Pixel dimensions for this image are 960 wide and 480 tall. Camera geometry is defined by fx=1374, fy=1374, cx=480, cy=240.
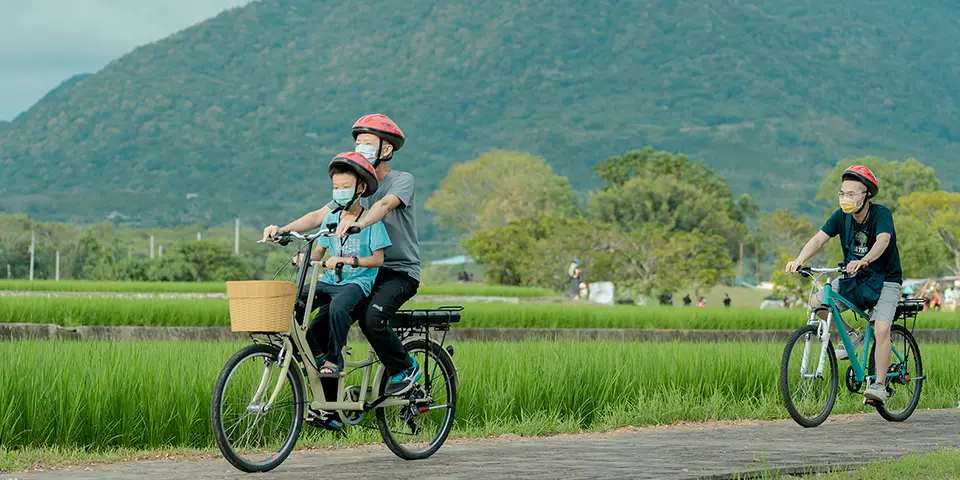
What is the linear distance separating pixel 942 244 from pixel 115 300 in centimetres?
7212

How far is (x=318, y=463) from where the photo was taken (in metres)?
7.50

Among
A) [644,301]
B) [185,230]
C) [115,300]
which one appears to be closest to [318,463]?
[115,300]

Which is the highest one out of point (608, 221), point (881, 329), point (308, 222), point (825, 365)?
point (608, 221)

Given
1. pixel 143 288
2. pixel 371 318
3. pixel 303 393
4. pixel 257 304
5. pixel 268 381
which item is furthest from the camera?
pixel 143 288

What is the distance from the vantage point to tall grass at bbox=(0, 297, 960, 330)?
19.8 metres

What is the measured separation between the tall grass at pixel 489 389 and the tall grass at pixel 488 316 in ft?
27.6

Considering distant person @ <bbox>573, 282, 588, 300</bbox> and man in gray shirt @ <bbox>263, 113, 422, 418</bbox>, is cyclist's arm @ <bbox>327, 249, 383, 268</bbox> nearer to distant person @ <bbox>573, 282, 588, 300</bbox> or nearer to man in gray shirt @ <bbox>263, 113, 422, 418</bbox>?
man in gray shirt @ <bbox>263, 113, 422, 418</bbox>

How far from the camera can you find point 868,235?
32.9 ft

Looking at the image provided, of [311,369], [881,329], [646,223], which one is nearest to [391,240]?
[311,369]

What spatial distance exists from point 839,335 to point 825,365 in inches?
13.3

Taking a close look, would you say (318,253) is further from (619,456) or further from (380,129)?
(619,456)

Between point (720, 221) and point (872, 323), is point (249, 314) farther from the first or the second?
point (720, 221)

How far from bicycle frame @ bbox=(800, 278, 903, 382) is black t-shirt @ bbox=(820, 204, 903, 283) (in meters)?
0.31

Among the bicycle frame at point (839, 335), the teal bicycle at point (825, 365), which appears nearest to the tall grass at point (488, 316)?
the teal bicycle at point (825, 365)
